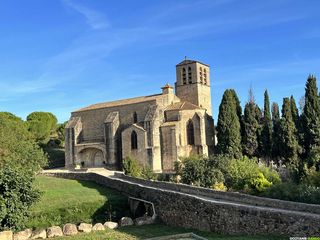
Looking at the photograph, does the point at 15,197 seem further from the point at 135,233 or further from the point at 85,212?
the point at 135,233

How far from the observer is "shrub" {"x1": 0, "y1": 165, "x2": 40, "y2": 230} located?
18.7m

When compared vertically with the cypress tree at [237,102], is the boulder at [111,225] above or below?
below

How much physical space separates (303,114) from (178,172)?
14.1m

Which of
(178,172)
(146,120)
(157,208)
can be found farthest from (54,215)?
(146,120)

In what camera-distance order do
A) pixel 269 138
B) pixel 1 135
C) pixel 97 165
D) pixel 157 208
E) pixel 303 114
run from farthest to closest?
pixel 97 165
pixel 269 138
pixel 303 114
pixel 1 135
pixel 157 208

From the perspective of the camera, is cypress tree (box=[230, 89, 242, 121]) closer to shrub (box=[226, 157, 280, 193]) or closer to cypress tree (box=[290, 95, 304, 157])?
cypress tree (box=[290, 95, 304, 157])

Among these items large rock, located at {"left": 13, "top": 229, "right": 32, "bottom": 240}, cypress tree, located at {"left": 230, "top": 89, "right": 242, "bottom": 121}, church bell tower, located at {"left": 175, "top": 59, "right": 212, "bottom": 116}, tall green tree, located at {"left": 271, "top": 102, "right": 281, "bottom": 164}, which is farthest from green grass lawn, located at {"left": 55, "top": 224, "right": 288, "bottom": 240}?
church bell tower, located at {"left": 175, "top": 59, "right": 212, "bottom": 116}

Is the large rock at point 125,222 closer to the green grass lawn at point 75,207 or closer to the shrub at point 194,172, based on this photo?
the green grass lawn at point 75,207

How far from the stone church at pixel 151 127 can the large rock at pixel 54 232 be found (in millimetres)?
26036

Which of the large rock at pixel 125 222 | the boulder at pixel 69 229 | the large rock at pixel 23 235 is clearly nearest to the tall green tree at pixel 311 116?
the large rock at pixel 125 222

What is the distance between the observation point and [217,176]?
101ft

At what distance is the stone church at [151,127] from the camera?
150 ft

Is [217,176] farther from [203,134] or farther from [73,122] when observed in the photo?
[73,122]

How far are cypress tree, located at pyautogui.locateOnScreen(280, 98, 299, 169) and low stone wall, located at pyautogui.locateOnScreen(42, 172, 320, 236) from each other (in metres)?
22.4
